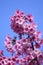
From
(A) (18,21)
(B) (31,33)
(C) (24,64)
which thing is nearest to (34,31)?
(B) (31,33)

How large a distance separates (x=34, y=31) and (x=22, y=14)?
1.62 ft

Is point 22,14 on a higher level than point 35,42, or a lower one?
higher

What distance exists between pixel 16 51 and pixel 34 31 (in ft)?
2.28

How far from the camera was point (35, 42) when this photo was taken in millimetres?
5312

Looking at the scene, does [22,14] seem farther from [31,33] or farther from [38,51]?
[38,51]

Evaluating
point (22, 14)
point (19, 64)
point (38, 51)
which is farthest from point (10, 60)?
point (22, 14)

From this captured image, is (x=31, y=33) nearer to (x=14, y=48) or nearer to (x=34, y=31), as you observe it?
(x=34, y=31)

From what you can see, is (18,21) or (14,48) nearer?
(18,21)

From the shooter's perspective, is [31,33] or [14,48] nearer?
[31,33]

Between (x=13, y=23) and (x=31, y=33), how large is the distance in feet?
1.51

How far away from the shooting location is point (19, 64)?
5602 millimetres

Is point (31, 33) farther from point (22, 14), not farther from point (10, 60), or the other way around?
point (10, 60)

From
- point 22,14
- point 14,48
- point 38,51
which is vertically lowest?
point 38,51

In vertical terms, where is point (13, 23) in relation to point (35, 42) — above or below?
above
